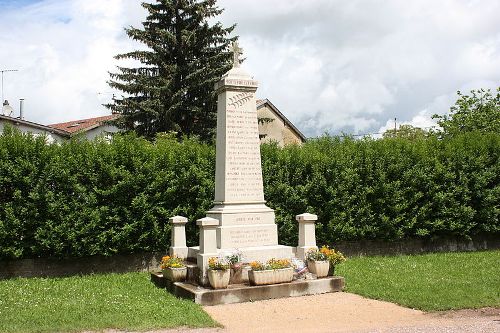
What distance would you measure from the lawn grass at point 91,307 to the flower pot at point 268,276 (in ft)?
4.68

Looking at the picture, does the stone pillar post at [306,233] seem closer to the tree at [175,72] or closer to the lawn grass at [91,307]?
the lawn grass at [91,307]

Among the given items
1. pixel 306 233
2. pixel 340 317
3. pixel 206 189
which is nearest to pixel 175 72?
pixel 206 189

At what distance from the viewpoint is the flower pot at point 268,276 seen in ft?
34.3

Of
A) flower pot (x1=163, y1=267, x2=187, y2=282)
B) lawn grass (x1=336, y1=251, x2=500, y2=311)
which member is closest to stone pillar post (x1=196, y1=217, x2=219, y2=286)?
flower pot (x1=163, y1=267, x2=187, y2=282)

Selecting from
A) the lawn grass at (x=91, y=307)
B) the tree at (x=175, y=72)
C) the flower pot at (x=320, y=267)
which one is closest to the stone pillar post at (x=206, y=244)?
the lawn grass at (x=91, y=307)

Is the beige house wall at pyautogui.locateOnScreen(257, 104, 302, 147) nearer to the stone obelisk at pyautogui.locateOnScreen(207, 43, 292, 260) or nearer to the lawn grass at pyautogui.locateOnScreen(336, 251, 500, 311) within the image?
the lawn grass at pyautogui.locateOnScreen(336, 251, 500, 311)

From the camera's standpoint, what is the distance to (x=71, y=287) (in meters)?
11.9

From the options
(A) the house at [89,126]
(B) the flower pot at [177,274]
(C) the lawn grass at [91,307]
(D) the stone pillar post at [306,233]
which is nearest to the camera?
(C) the lawn grass at [91,307]

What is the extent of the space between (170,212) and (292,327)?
280 inches

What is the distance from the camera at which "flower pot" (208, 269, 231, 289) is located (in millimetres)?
10156

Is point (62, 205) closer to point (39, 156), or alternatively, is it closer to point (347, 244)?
point (39, 156)

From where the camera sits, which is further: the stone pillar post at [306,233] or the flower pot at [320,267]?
the stone pillar post at [306,233]

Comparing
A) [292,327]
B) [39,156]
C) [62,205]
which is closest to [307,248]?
[292,327]

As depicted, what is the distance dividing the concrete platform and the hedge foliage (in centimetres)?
342
